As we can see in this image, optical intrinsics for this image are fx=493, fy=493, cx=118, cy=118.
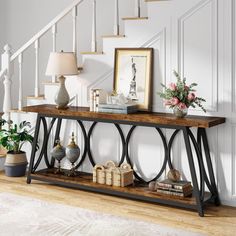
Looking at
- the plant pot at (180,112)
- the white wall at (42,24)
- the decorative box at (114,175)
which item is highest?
the white wall at (42,24)

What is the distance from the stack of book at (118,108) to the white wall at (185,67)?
25cm

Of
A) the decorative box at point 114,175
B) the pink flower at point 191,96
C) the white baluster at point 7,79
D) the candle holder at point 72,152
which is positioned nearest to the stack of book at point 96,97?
the candle holder at point 72,152

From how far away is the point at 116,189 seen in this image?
442cm

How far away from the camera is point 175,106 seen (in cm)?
412

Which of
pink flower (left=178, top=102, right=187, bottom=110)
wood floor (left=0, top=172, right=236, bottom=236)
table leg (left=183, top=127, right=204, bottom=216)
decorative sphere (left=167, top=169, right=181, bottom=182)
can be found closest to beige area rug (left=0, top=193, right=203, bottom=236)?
wood floor (left=0, top=172, right=236, bottom=236)

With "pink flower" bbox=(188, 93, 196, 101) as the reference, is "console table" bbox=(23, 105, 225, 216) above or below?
below

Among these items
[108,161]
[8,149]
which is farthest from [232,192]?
[8,149]

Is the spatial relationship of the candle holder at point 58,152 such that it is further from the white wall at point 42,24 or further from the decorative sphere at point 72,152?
the white wall at point 42,24

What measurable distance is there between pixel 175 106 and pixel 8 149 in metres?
2.07

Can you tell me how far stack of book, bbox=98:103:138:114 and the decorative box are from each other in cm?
54

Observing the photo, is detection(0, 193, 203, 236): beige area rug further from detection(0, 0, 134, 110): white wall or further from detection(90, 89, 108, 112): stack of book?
detection(0, 0, 134, 110): white wall

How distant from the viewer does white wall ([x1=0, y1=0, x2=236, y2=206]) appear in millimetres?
4160

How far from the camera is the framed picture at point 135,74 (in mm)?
4527

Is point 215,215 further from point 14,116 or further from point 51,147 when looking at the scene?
point 14,116
